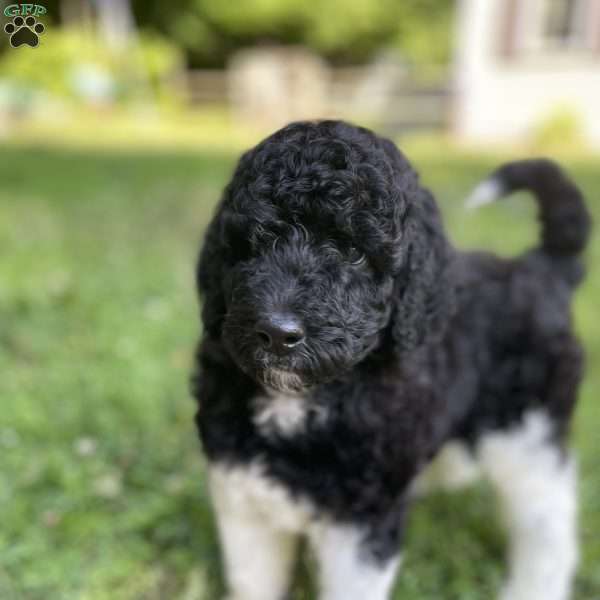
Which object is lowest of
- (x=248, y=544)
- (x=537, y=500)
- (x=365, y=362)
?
(x=537, y=500)

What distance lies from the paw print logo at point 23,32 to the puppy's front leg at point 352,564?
2.27 metres

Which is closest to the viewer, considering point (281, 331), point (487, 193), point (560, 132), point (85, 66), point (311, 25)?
point (281, 331)

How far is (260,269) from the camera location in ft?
6.53

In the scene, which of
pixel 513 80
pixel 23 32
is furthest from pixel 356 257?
pixel 513 80

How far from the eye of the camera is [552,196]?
2.88 metres

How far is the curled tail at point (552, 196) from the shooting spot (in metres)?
2.86

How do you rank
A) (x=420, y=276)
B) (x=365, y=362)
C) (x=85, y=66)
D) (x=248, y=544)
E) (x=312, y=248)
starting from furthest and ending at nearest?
1. (x=85, y=66)
2. (x=248, y=544)
3. (x=365, y=362)
4. (x=420, y=276)
5. (x=312, y=248)

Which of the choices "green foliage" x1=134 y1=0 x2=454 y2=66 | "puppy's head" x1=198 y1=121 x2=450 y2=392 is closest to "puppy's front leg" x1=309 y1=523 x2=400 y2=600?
"puppy's head" x1=198 y1=121 x2=450 y2=392

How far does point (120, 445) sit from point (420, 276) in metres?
2.15

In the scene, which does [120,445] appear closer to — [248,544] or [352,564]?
[248,544]

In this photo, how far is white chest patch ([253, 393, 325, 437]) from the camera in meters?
2.31

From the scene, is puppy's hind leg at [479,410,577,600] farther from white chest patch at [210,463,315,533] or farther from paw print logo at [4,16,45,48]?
paw print logo at [4,16,45,48]

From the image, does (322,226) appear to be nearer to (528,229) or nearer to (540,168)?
(540,168)

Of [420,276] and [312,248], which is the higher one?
[312,248]
